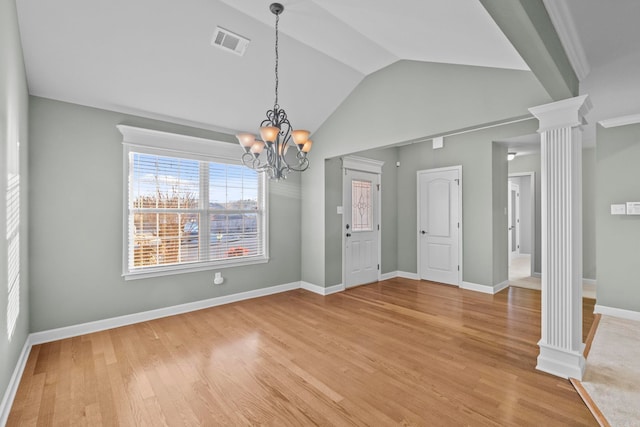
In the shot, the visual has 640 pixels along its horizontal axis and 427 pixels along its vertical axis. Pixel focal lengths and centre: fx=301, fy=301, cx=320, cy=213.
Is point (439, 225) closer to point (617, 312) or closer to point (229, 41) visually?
point (617, 312)

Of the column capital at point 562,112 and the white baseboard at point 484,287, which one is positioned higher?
the column capital at point 562,112

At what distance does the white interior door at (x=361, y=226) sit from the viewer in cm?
531

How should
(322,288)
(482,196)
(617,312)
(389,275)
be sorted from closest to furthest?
(617,312), (322,288), (482,196), (389,275)

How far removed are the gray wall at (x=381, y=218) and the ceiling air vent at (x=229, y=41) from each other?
216cm

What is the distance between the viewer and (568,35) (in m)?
2.07

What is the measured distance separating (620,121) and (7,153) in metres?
5.97

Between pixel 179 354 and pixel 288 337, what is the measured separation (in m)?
1.07

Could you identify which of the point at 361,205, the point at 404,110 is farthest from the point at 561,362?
the point at 361,205

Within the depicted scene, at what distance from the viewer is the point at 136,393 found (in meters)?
2.26

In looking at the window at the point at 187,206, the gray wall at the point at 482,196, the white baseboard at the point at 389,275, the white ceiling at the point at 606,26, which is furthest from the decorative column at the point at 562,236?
the window at the point at 187,206

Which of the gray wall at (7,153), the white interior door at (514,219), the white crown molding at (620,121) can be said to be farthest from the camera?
the white interior door at (514,219)

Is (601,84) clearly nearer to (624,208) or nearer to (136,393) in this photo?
(624,208)

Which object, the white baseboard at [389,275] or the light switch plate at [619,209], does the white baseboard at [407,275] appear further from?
the light switch plate at [619,209]

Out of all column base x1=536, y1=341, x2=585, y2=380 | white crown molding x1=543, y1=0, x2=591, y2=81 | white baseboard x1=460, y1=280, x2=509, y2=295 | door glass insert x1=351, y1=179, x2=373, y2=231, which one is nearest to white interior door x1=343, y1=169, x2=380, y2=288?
door glass insert x1=351, y1=179, x2=373, y2=231
